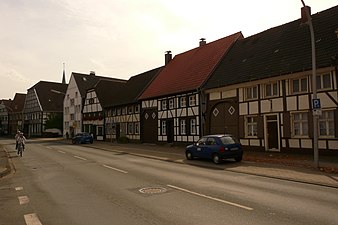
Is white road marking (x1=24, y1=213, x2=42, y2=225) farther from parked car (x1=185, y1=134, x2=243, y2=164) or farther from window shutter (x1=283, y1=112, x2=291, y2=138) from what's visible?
window shutter (x1=283, y1=112, x2=291, y2=138)

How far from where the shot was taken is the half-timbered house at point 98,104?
50.8m

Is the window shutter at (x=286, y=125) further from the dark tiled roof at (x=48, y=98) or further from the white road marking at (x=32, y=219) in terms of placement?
the dark tiled roof at (x=48, y=98)

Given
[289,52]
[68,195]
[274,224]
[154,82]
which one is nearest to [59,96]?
[154,82]

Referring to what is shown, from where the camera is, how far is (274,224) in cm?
662

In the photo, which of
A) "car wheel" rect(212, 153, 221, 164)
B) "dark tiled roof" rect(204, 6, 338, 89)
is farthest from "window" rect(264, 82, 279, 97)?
"car wheel" rect(212, 153, 221, 164)

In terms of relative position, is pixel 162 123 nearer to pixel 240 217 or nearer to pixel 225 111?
pixel 225 111

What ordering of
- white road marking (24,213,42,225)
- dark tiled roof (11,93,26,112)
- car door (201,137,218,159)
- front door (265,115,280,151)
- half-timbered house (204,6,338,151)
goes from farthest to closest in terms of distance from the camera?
dark tiled roof (11,93,26,112) < front door (265,115,280,151) < half-timbered house (204,6,338,151) < car door (201,137,218,159) < white road marking (24,213,42,225)

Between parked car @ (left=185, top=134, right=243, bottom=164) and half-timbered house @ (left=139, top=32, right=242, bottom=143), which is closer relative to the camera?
parked car @ (left=185, top=134, right=243, bottom=164)

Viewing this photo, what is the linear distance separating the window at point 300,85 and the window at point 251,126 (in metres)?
3.77

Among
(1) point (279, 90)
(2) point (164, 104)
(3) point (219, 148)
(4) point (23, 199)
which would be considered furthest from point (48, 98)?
(4) point (23, 199)

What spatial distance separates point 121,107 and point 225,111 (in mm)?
21092

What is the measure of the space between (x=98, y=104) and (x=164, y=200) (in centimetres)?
4440

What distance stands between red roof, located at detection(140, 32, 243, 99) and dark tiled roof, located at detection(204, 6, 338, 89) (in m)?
1.27

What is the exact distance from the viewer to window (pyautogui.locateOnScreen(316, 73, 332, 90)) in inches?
766
